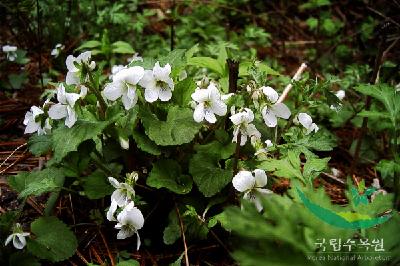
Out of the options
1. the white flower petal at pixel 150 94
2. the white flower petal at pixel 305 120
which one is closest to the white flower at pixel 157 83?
the white flower petal at pixel 150 94

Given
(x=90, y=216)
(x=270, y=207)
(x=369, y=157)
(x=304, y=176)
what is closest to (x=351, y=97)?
(x=369, y=157)

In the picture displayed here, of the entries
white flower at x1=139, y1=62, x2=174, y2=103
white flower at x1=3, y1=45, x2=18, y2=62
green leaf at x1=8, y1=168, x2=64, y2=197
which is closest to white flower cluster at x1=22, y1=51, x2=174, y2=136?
white flower at x1=139, y1=62, x2=174, y2=103

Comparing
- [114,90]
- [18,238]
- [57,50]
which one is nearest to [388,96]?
[114,90]

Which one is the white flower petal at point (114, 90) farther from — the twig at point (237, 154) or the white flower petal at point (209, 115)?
the twig at point (237, 154)

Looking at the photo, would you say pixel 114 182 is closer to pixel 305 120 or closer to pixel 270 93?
pixel 270 93

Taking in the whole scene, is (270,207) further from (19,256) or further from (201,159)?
(19,256)
